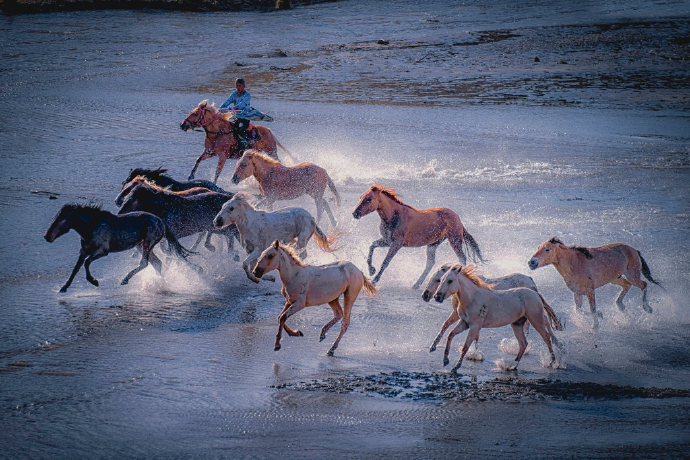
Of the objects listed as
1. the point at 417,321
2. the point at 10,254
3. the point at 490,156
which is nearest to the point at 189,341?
the point at 417,321

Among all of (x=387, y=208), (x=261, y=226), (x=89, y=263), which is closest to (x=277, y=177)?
(x=387, y=208)

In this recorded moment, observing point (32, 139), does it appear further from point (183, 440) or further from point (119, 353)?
point (183, 440)

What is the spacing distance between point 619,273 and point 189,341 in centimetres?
445

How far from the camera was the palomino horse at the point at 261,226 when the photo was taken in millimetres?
9070

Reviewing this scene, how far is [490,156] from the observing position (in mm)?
17750

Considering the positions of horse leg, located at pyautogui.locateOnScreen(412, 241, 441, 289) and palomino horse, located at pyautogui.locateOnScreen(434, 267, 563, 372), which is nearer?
palomino horse, located at pyautogui.locateOnScreen(434, 267, 563, 372)

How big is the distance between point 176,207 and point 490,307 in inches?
177

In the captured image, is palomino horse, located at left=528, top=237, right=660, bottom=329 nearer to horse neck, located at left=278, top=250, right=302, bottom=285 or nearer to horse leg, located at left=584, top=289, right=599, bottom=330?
horse leg, located at left=584, top=289, right=599, bottom=330

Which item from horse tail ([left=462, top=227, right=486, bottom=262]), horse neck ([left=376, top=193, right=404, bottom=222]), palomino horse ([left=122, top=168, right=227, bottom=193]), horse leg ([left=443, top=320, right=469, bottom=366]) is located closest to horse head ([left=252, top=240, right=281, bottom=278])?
horse leg ([left=443, top=320, right=469, bottom=366])

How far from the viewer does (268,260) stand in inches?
293

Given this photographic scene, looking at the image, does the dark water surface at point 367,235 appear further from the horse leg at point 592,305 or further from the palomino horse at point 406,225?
the palomino horse at point 406,225

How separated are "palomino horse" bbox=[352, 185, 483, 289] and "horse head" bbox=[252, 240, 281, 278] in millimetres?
2436

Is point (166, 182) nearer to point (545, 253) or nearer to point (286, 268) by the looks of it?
point (286, 268)

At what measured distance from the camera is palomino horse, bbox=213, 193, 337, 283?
9070 mm
